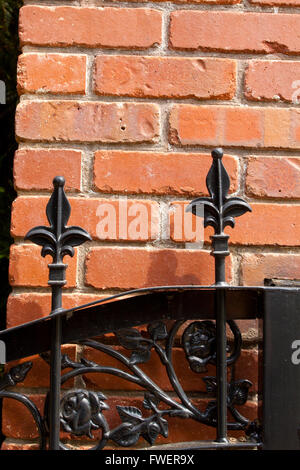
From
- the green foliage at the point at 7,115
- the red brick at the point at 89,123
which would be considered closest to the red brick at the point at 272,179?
the red brick at the point at 89,123

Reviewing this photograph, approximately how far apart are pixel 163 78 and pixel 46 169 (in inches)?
14.7

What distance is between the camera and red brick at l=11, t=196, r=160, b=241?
1.19m

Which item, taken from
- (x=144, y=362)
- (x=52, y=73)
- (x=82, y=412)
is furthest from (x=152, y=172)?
(x=82, y=412)

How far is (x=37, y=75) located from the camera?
121cm

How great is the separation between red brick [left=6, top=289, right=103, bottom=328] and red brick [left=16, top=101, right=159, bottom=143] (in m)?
0.39

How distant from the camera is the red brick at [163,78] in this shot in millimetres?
1204

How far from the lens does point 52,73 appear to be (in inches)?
47.6

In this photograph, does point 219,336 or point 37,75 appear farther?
point 37,75

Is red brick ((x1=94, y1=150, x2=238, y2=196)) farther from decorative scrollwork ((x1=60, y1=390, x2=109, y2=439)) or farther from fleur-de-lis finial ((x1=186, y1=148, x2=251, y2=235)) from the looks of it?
decorative scrollwork ((x1=60, y1=390, x2=109, y2=439))

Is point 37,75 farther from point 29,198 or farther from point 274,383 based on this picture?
point 274,383

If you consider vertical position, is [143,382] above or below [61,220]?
below

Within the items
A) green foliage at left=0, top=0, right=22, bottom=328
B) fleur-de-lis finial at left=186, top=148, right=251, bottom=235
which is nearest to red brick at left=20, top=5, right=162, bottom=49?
fleur-de-lis finial at left=186, top=148, right=251, bottom=235

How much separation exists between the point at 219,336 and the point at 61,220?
0.43 metres

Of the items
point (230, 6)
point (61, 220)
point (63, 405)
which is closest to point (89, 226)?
point (61, 220)
